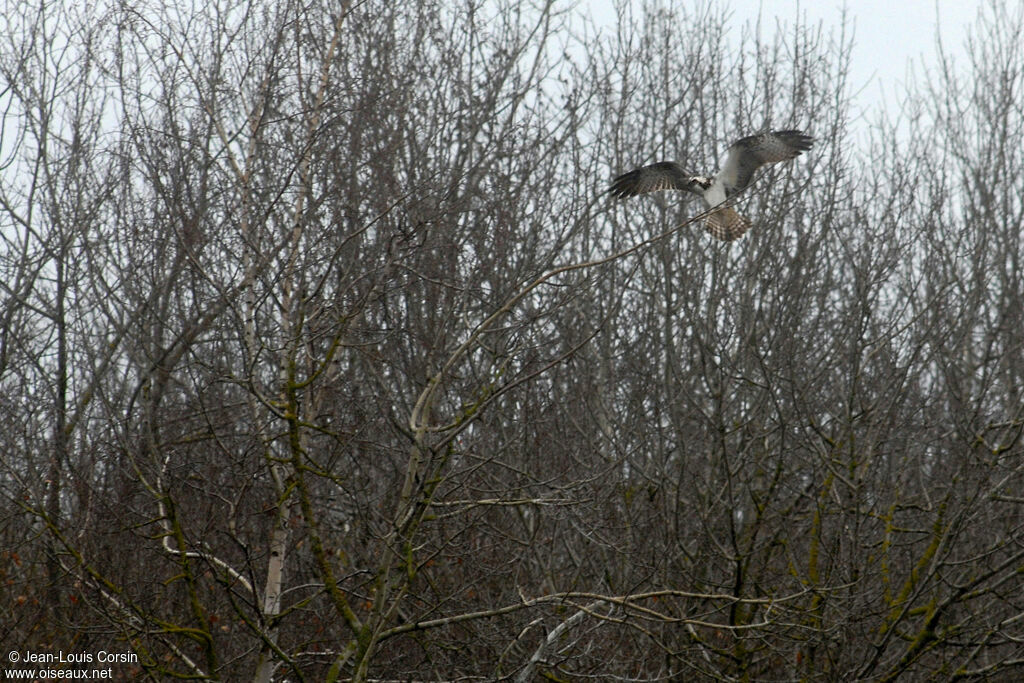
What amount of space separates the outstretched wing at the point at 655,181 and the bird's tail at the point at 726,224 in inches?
14.7

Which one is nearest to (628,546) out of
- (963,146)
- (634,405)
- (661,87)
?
(634,405)

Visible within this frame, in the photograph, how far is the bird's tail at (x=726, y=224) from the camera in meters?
9.30

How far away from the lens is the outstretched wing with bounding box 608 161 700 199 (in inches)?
356

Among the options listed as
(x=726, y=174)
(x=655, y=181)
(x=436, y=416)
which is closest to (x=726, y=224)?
(x=726, y=174)

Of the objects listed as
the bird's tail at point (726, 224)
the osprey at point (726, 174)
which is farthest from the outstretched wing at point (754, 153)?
the bird's tail at point (726, 224)

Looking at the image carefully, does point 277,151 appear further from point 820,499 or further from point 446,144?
point 820,499

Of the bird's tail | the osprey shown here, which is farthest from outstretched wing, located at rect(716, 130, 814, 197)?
the bird's tail

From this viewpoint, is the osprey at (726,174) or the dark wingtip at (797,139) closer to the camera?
the dark wingtip at (797,139)

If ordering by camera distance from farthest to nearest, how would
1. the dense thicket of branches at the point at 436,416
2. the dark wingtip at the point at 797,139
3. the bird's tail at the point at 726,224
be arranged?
1. the bird's tail at the point at 726,224
2. the dark wingtip at the point at 797,139
3. the dense thicket of branches at the point at 436,416

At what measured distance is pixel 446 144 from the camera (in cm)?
953

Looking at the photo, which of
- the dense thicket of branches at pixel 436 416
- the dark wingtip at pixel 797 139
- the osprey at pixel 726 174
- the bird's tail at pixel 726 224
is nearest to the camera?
the dense thicket of branches at pixel 436 416

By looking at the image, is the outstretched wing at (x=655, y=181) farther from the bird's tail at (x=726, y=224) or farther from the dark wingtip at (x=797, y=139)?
the dark wingtip at (x=797, y=139)

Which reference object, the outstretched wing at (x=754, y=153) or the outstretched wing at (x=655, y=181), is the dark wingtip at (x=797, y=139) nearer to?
the outstretched wing at (x=754, y=153)

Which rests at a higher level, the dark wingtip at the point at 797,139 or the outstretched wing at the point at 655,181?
the dark wingtip at the point at 797,139
